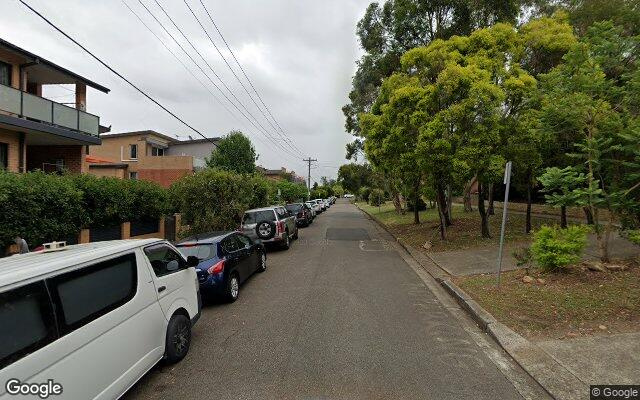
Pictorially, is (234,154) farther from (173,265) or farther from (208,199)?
(173,265)

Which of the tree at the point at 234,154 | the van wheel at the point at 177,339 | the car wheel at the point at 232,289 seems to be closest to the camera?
the van wheel at the point at 177,339

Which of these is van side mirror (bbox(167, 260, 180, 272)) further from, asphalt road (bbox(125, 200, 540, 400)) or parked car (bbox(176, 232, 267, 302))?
parked car (bbox(176, 232, 267, 302))

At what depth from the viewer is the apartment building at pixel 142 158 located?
1148 inches

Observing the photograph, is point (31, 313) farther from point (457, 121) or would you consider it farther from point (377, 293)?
point (457, 121)

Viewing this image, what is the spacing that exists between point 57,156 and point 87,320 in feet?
56.7

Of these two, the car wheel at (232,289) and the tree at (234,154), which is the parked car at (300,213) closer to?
the tree at (234,154)

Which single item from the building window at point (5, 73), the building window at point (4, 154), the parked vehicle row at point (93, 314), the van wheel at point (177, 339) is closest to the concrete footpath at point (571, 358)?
the van wheel at point (177, 339)

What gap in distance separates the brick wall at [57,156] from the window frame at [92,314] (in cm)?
1561

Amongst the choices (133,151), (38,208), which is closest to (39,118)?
(38,208)

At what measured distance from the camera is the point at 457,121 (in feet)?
39.1

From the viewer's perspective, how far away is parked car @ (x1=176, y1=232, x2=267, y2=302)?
Result: 23.5 feet

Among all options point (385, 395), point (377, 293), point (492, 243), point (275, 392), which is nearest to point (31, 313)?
point (275, 392)

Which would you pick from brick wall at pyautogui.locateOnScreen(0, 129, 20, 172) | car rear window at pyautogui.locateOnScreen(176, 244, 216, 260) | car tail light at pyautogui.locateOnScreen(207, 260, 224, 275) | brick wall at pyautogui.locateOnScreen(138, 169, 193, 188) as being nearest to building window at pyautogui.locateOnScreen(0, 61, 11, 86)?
brick wall at pyautogui.locateOnScreen(0, 129, 20, 172)

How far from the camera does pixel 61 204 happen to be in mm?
9141
